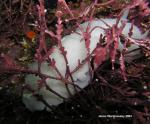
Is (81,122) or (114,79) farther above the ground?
(114,79)

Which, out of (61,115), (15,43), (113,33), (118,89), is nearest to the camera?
(113,33)

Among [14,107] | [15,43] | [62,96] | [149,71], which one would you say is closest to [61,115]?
[62,96]

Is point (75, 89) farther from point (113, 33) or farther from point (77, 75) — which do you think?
point (113, 33)

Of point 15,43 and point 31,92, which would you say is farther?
point 15,43

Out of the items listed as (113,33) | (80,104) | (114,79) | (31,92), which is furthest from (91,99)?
(113,33)

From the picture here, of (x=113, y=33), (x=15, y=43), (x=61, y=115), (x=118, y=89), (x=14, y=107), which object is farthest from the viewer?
(x=15, y=43)

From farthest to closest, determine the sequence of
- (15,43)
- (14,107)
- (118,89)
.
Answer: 1. (15,43)
2. (14,107)
3. (118,89)

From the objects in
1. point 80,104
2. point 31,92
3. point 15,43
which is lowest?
point 80,104

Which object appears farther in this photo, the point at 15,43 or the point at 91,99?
the point at 15,43

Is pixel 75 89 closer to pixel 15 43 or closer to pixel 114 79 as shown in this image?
pixel 114 79
